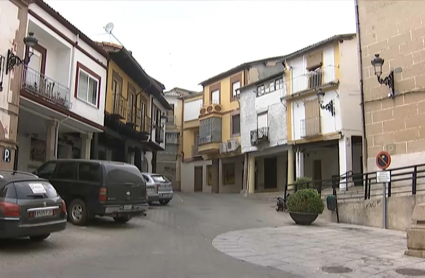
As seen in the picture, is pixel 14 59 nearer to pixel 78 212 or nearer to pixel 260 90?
pixel 78 212

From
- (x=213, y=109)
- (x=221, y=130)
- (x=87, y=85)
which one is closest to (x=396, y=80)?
(x=87, y=85)

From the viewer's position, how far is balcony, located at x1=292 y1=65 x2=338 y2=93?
76.6ft

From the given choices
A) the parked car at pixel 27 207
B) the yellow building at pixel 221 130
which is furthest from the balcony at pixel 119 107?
the yellow building at pixel 221 130

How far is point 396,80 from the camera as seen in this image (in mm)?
15531

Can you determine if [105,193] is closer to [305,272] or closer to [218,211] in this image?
[305,272]

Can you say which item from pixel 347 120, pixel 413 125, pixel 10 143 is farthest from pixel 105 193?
pixel 347 120

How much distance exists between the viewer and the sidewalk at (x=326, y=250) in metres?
7.21

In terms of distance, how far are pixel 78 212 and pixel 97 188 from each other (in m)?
1.03

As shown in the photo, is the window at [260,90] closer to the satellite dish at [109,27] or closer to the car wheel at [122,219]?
the satellite dish at [109,27]

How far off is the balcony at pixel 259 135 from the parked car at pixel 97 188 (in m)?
16.7

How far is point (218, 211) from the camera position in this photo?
18031 millimetres

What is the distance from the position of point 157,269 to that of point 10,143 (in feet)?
25.2

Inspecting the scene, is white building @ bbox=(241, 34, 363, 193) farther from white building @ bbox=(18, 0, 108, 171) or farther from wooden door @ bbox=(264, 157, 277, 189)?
white building @ bbox=(18, 0, 108, 171)

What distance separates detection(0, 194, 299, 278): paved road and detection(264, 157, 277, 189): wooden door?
753 inches
